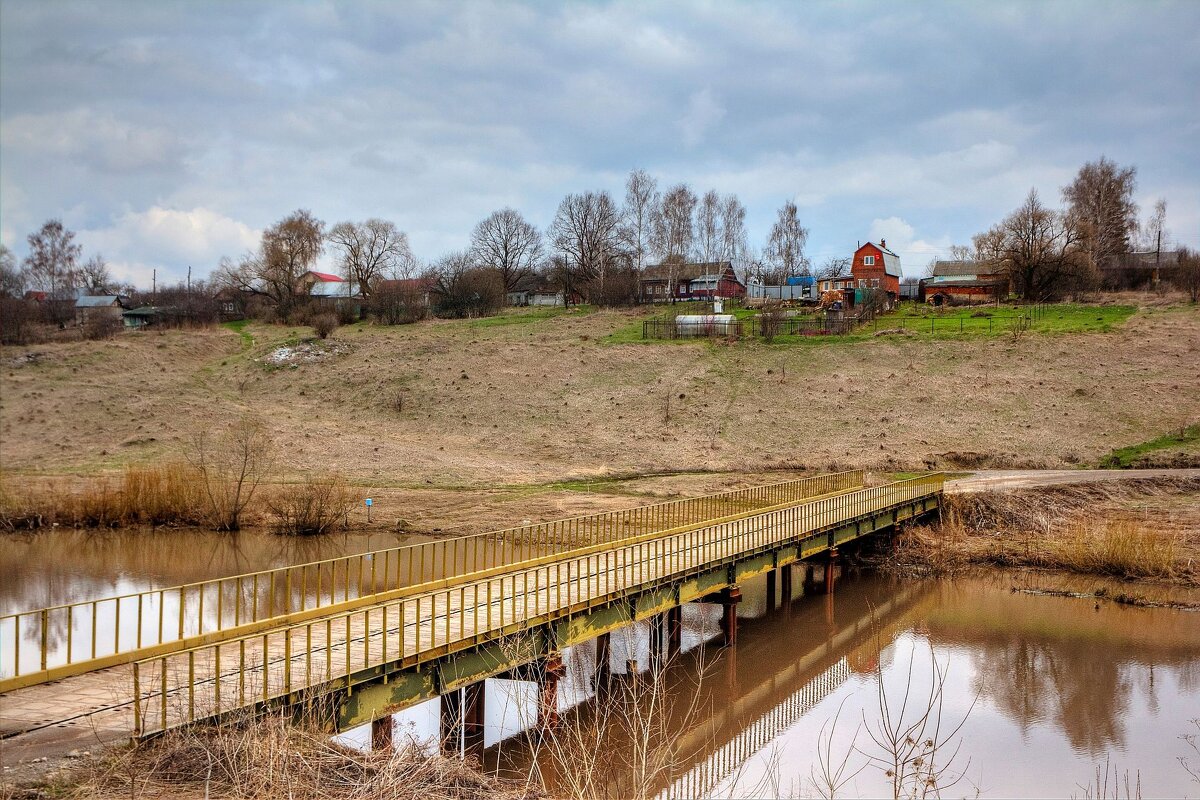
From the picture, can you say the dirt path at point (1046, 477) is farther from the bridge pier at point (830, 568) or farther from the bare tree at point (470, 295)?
the bare tree at point (470, 295)

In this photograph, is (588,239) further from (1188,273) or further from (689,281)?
(1188,273)

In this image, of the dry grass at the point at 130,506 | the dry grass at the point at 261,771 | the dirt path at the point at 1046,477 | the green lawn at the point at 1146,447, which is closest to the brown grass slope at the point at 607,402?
the green lawn at the point at 1146,447

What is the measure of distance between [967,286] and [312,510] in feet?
207

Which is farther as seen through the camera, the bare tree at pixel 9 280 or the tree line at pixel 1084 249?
the tree line at pixel 1084 249

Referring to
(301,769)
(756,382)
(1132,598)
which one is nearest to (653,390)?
(756,382)

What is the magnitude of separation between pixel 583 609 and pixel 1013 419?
126ft

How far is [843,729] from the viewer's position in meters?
16.7

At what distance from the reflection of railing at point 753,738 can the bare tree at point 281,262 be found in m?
77.0

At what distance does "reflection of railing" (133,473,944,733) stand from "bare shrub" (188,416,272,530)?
60.0ft

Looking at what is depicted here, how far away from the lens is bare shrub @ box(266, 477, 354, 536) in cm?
3372

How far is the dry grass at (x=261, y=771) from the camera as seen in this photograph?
9.04m

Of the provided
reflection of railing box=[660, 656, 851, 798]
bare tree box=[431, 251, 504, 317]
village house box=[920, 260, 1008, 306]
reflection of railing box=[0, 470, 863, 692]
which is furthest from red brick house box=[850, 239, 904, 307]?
reflection of railing box=[660, 656, 851, 798]

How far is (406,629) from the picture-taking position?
14.7 meters

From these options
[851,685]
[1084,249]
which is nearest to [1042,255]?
[1084,249]
